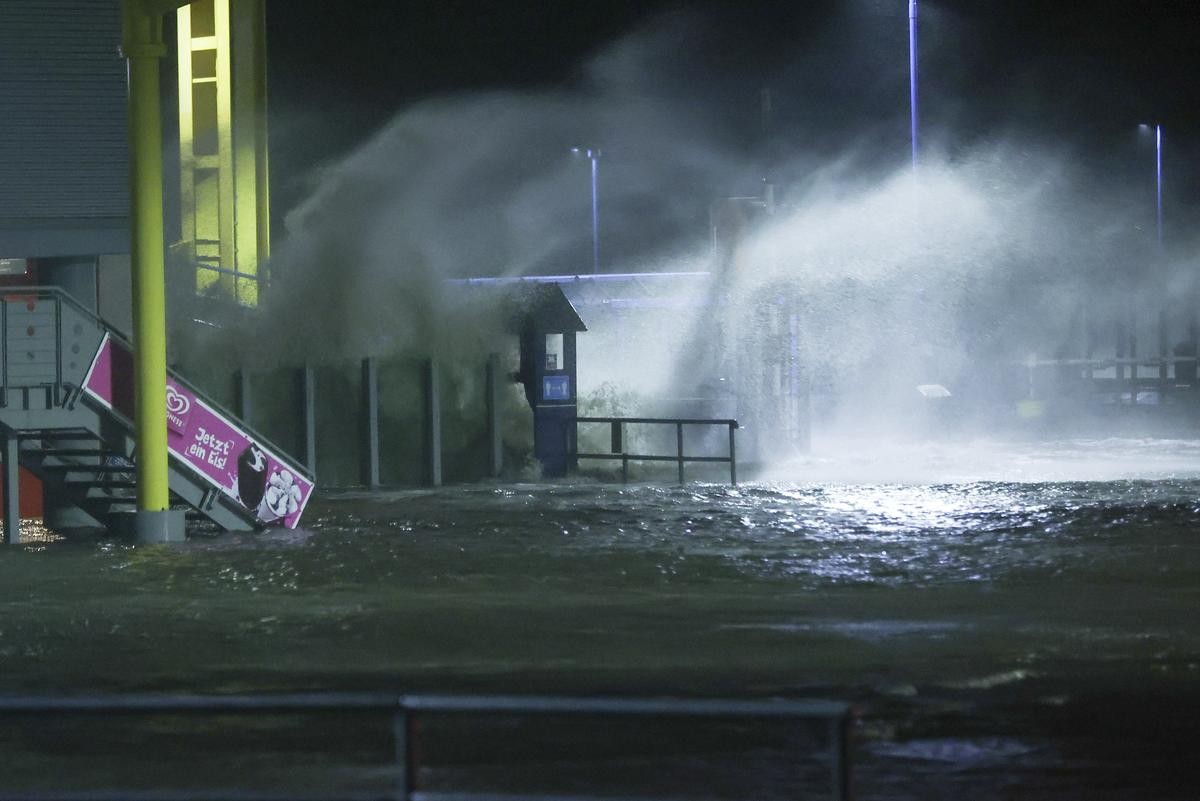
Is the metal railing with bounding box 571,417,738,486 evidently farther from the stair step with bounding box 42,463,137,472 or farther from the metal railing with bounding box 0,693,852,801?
the metal railing with bounding box 0,693,852,801

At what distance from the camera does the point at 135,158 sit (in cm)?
1802

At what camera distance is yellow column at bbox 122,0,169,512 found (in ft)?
59.0

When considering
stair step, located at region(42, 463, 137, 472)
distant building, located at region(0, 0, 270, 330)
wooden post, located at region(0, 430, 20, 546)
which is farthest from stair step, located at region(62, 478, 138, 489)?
distant building, located at region(0, 0, 270, 330)

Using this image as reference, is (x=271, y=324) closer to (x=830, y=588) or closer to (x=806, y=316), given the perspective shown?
(x=830, y=588)

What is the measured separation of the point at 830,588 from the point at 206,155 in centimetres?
2308

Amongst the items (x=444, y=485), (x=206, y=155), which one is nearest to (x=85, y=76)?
(x=444, y=485)

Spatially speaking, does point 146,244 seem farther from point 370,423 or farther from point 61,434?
point 370,423

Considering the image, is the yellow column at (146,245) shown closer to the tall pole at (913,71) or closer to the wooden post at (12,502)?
the wooden post at (12,502)

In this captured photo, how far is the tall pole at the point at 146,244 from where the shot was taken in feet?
59.0

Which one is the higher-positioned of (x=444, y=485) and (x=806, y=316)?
(x=806, y=316)

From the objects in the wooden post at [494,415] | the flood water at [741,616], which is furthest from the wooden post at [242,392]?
the wooden post at [494,415]

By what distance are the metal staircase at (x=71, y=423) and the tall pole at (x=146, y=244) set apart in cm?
38

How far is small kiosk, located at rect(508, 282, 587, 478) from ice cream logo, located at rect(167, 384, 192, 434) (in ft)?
31.6

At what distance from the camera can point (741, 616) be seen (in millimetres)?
12883
